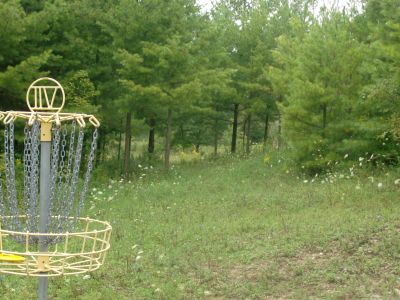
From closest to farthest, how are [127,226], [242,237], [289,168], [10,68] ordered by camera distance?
1. [242,237]
2. [127,226]
3. [10,68]
4. [289,168]

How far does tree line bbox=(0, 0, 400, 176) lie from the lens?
13.2 metres

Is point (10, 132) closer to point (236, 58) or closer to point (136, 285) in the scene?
point (136, 285)

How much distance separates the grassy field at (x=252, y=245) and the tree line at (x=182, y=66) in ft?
5.53

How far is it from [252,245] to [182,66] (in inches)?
346

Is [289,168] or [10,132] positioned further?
[289,168]

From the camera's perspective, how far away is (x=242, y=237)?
29.1 ft

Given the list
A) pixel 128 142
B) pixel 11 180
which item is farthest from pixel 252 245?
pixel 128 142

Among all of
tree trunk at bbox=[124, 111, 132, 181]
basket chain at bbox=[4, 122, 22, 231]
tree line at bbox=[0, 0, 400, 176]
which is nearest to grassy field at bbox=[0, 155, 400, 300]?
tree line at bbox=[0, 0, 400, 176]

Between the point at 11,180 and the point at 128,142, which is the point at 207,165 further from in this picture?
the point at 11,180

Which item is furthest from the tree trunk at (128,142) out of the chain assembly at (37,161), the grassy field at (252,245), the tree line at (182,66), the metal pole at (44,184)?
the metal pole at (44,184)

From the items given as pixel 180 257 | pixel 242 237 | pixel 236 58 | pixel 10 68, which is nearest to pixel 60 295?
pixel 180 257

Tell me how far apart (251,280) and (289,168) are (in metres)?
8.98

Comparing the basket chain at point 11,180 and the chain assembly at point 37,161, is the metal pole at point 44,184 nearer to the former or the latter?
the chain assembly at point 37,161

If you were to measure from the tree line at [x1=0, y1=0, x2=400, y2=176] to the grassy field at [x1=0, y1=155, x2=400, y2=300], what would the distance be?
5.53 feet
